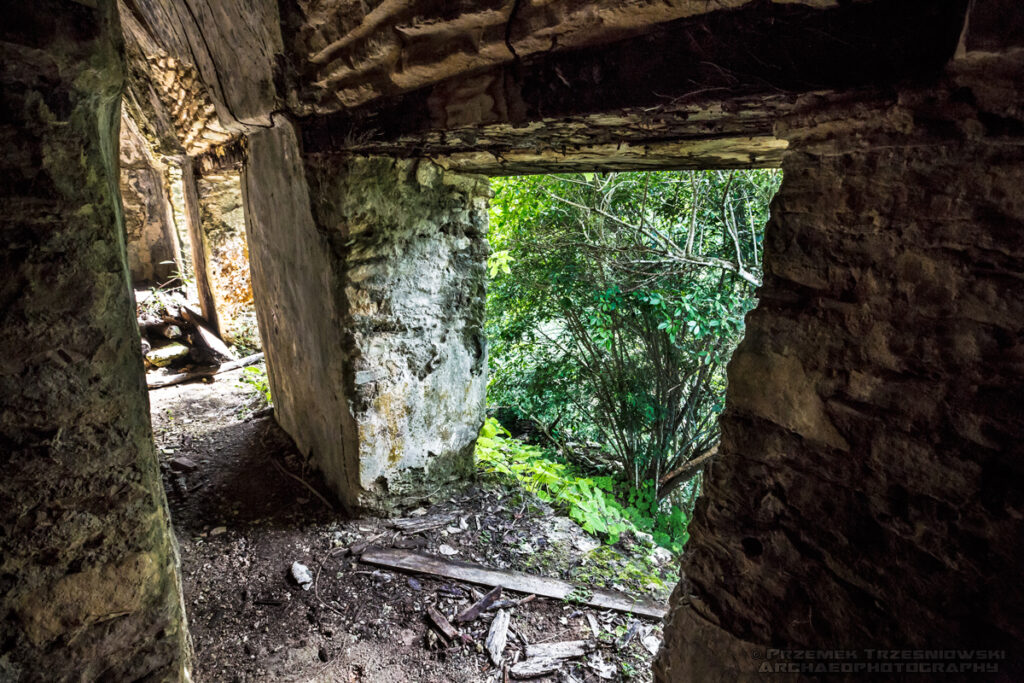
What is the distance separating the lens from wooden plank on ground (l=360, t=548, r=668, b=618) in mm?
2457

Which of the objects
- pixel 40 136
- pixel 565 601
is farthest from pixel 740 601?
pixel 40 136

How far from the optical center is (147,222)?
729 centimetres

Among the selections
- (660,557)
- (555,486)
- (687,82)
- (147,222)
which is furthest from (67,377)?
(147,222)

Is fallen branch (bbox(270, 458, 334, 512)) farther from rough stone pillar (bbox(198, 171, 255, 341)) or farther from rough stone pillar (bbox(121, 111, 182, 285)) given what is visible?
rough stone pillar (bbox(121, 111, 182, 285))

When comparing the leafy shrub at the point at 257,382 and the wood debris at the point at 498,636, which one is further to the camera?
the leafy shrub at the point at 257,382

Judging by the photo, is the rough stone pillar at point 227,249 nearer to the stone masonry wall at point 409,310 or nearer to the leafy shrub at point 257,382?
the leafy shrub at point 257,382

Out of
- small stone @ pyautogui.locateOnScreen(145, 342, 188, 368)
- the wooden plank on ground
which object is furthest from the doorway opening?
small stone @ pyautogui.locateOnScreen(145, 342, 188, 368)

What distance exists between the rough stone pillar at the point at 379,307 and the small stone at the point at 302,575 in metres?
0.42

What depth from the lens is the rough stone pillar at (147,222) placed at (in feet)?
22.8

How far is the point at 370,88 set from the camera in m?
1.93

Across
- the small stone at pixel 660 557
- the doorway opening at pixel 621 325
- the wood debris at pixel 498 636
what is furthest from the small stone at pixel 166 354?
the small stone at pixel 660 557

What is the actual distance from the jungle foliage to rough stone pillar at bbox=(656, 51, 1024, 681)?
3.28 m

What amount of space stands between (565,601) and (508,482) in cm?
94

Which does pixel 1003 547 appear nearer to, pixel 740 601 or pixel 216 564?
pixel 740 601
